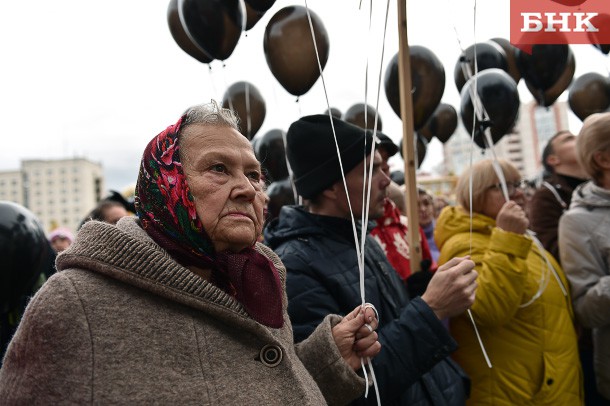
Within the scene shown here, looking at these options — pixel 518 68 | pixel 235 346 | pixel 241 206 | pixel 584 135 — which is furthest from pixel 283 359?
pixel 518 68

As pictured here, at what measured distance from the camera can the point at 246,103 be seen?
15.2ft

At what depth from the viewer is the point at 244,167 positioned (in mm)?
1453

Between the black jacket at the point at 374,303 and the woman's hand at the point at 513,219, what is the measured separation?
518 mm

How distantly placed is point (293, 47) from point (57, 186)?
110 meters

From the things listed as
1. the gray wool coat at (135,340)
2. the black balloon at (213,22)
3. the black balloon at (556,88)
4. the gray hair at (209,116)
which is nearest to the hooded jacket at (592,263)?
the black balloon at (556,88)

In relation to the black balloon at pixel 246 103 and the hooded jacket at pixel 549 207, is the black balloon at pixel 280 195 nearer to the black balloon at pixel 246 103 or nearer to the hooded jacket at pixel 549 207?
the black balloon at pixel 246 103

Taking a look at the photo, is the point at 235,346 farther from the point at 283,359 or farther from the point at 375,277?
the point at 375,277

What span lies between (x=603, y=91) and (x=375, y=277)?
2.80 meters

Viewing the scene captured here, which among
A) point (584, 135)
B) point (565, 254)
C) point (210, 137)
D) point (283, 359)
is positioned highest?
point (210, 137)

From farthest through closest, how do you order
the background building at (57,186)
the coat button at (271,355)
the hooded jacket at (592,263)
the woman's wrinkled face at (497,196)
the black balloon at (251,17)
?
1. the background building at (57,186)
2. the black balloon at (251,17)
3. the woman's wrinkled face at (497,196)
4. the hooded jacket at (592,263)
5. the coat button at (271,355)

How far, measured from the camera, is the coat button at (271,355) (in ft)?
4.29

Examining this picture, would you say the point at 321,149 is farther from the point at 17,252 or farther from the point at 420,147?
the point at 420,147

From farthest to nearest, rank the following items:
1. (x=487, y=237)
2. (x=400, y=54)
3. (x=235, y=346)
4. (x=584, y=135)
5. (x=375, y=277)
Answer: (x=584, y=135)
(x=487, y=237)
(x=400, y=54)
(x=375, y=277)
(x=235, y=346)

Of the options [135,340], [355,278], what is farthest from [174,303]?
[355,278]
